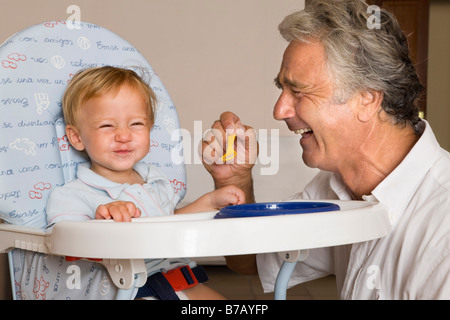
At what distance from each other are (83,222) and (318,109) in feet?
2.23

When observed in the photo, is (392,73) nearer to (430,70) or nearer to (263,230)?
(263,230)

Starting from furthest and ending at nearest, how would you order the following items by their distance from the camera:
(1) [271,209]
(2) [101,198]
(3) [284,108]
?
1. (3) [284,108]
2. (2) [101,198]
3. (1) [271,209]

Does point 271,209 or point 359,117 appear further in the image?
point 359,117

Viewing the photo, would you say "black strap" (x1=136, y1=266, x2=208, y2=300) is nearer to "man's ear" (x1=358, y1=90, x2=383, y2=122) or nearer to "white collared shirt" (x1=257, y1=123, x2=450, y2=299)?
"white collared shirt" (x1=257, y1=123, x2=450, y2=299)

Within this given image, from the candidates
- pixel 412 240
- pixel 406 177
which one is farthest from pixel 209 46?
pixel 412 240

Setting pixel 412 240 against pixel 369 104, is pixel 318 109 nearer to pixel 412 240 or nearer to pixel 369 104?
pixel 369 104

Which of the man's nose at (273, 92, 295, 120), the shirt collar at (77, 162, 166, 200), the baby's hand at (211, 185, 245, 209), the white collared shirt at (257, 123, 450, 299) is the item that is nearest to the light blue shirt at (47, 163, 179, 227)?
the shirt collar at (77, 162, 166, 200)

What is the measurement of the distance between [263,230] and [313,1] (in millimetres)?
770

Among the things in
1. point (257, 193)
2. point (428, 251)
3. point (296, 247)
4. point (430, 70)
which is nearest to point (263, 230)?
point (296, 247)

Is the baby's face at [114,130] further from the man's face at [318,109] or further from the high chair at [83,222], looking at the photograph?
the man's face at [318,109]

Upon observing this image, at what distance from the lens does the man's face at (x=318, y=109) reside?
50.3 inches

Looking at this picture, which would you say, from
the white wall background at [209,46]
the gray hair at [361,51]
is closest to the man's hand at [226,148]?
the gray hair at [361,51]

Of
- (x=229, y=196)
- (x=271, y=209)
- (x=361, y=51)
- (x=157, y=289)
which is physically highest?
(x=361, y=51)

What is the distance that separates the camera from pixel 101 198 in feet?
3.99
